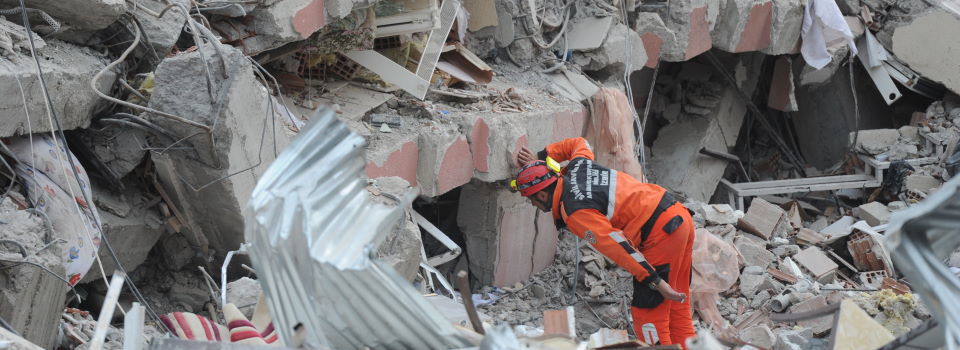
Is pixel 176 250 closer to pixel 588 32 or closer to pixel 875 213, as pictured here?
pixel 588 32

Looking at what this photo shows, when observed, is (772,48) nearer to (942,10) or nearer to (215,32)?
(942,10)

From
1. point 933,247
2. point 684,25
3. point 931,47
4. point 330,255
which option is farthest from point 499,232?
point 931,47

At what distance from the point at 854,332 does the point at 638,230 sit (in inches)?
98.5

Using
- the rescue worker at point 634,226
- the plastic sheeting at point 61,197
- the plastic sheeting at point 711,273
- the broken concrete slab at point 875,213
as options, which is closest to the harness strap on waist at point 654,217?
the rescue worker at point 634,226

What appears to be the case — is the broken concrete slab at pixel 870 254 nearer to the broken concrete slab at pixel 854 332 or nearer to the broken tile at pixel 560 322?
the broken concrete slab at pixel 854 332

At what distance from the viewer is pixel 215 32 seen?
4.96m

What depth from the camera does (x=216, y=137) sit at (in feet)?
13.3

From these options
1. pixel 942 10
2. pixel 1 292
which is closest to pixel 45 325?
pixel 1 292

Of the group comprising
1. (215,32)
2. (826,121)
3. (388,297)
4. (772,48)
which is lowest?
(826,121)

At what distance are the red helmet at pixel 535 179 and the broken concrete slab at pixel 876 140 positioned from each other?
5.61m

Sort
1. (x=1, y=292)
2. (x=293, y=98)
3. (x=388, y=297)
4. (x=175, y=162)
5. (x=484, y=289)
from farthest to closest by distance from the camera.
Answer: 1. (x=484, y=289)
2. (x=293, y=98)
3. (x=175, y=162)
4. (x=1, y=292)
5. (x=388, y=297)

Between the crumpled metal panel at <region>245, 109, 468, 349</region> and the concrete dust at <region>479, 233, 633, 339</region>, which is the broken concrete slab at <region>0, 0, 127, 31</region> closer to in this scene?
the crumpled metal panel at <region>245, 109, 468, 349</region>

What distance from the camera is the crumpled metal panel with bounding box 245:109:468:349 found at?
2158 mm

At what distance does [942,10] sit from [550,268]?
16.4 ft
